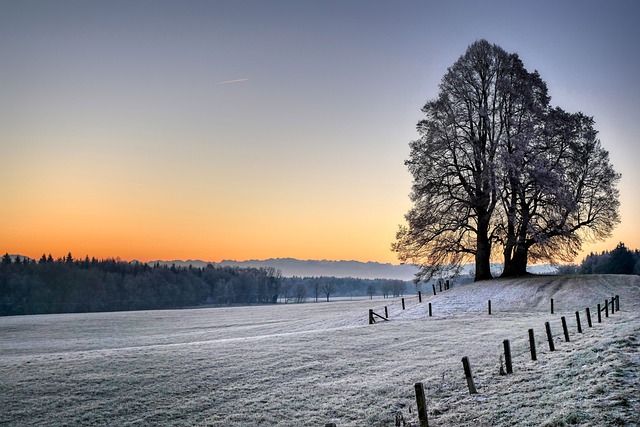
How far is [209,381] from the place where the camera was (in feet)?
64.0

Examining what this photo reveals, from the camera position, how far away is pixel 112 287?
142250 mm

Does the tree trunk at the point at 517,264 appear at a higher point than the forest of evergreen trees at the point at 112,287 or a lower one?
higher

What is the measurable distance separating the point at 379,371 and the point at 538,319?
1768cm

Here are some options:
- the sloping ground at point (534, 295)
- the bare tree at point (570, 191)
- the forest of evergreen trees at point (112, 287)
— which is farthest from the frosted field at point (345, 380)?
the forest of evergreen trees at point (112, 287)

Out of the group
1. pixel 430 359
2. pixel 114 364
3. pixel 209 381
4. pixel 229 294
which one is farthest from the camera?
pixel 229 294

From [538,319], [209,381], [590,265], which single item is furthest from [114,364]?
[590,265]

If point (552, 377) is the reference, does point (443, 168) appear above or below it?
above

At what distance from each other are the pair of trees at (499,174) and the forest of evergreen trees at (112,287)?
109035mm

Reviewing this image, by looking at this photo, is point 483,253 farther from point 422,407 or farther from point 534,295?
point 422,407

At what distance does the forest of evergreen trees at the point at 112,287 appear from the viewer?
118500 mm

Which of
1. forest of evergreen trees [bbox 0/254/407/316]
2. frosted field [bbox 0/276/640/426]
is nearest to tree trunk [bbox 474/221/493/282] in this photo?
frosted field [bbox 0/276/640/426]

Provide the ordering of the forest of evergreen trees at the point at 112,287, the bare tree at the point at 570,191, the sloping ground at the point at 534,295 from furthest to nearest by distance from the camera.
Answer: the forest of evergreen trees at the point at 112,287 → the bare tree at the point at 570,191 → the sloping ground at the point at 534,295

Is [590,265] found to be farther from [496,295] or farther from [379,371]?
[379,371]

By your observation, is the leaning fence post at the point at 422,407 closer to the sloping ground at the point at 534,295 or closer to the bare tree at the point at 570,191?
the sloping ground at the point at 534,295
